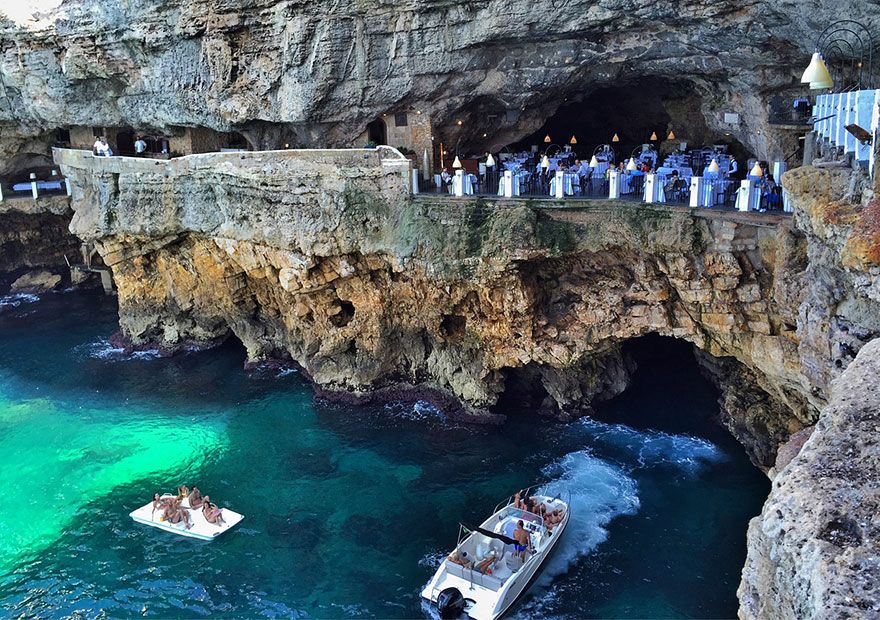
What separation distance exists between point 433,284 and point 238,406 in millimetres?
7335

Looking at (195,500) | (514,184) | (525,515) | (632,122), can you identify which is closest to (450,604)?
(525,515)

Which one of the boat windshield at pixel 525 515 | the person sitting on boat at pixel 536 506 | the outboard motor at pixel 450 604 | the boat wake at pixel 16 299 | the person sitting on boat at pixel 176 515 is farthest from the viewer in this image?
the boat wake at pixel 16 299

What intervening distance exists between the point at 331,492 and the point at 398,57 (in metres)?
11.6

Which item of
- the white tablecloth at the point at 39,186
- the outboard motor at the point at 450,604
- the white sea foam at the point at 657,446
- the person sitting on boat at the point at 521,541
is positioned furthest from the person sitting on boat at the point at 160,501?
the white tablecloth at the point at 39,186

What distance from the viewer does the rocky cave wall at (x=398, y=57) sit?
55.5 ft

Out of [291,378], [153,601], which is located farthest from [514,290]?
[153,601]

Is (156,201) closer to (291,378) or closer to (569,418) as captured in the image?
(291,378)

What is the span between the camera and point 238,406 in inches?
877

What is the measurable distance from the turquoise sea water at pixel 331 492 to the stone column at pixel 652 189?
256 inches

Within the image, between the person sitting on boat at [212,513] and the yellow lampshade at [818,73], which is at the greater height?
the yellow lampshade at [818,73]

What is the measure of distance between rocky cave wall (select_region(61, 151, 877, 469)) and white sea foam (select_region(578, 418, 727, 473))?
37.9 inches

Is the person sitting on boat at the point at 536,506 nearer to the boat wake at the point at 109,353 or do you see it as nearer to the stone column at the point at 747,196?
the stone column at the point at 747,196

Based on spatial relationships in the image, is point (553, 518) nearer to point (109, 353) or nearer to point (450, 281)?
point (450, 281)

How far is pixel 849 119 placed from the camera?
12.0 m
